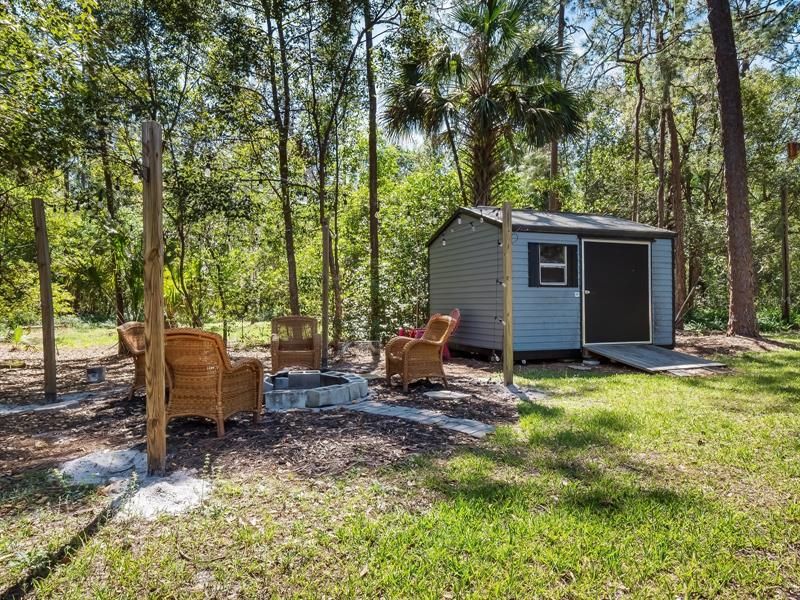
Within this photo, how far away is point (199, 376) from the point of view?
3.89 metres

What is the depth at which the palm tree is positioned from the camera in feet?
33.1

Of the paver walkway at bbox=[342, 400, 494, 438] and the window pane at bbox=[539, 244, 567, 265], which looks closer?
the paver walkway at bbox=[342, 400, 494, 438]

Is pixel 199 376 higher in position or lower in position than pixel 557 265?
lower

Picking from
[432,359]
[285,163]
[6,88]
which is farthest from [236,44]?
[432,359]

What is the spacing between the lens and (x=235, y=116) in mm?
8914

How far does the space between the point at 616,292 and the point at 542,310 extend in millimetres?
1571

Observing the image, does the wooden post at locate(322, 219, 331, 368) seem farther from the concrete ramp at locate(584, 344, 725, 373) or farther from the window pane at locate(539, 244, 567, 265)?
the concrete ramp at locate(584, 344, 725, 373)

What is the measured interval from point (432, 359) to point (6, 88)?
600 centimetres

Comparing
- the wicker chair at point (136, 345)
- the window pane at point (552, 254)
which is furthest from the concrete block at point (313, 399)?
the window pane at point (552, 254)

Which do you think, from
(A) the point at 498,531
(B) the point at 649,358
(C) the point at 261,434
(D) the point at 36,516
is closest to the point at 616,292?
(B) the point at 649,358

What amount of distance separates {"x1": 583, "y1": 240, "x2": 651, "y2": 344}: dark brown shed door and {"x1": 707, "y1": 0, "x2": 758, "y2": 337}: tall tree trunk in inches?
91.1

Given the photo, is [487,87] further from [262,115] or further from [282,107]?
[262,115]

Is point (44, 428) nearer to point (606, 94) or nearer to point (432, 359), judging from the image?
point (432, 359)

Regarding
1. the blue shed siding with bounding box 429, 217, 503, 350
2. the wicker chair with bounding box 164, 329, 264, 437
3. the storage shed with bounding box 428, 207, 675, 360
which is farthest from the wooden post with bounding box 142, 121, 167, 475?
the blue shed siding with bounding box 429, 217, 503, 350
